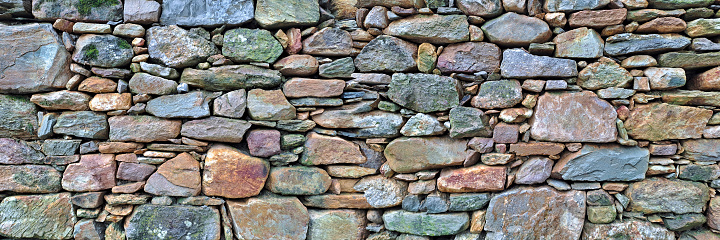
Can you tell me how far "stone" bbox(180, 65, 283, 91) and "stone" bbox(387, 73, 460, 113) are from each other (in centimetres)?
95

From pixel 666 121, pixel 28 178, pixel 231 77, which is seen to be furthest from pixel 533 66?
pixel 28 178

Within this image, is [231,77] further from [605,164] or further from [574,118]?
[605,164]

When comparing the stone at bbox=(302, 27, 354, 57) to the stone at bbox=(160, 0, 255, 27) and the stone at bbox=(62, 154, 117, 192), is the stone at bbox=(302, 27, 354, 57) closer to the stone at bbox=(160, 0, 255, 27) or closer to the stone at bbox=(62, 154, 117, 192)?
the stone at bbox=(160, 0, 255, 27)

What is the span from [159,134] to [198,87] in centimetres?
48

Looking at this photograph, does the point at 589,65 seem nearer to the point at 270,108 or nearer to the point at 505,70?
the point at 505,70

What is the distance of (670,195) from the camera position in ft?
9.79

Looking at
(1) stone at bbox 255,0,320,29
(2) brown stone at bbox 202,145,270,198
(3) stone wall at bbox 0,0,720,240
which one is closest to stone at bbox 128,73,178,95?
(3) stone wall at bbox 0,0,720,240

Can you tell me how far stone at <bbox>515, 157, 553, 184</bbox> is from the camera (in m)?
2.99

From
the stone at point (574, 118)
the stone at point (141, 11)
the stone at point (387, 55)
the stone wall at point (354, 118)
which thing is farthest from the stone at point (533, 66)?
the stone at point (141, 11)

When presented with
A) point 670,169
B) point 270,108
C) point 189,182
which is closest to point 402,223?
point 270,108

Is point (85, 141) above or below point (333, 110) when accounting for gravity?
below

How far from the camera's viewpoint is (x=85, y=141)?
304cm

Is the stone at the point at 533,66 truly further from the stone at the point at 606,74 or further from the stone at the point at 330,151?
the stone at the point at 330,151

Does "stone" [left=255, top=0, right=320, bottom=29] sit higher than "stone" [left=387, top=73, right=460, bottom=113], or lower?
higher
